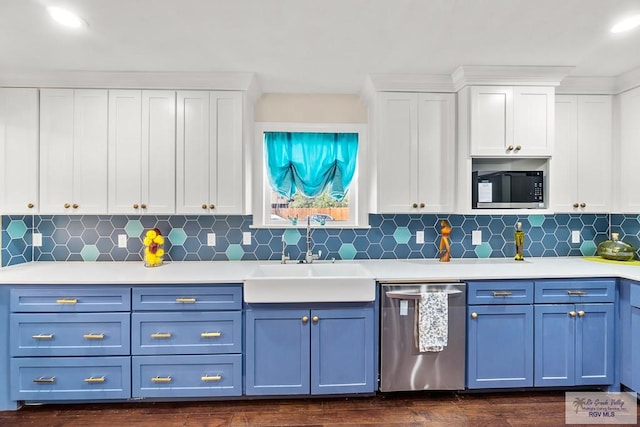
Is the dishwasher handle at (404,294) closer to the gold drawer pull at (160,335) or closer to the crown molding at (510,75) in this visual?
the gold drawer pull at (160,335)

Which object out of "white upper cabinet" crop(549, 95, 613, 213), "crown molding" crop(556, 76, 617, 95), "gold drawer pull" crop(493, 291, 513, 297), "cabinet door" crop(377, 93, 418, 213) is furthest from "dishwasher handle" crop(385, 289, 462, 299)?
"crown molding" crop(556, 76, 617, 95)

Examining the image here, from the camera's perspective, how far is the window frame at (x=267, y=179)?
2.98 m

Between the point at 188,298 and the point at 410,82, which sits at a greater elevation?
the point at 410,82

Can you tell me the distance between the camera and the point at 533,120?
8.54 ft

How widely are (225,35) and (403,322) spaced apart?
6.89ft

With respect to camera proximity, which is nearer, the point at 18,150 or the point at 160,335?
the point at 160,335

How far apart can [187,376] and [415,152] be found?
2262 millimetres

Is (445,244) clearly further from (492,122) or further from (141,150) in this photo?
(141,150)

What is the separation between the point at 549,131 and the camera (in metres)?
2.61

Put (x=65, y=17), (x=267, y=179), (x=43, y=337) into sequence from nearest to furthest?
(x=65, y=17) < (x=43, y=337) < (x=267, y=179)

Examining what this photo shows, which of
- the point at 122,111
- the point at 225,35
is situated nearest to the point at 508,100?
the point at 225,35

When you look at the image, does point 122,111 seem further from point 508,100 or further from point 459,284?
point 508,100

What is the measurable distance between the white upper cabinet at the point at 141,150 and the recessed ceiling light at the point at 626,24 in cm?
Answer: 286

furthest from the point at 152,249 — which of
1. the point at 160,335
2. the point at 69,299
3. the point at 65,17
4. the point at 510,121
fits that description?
the point at 510,121
